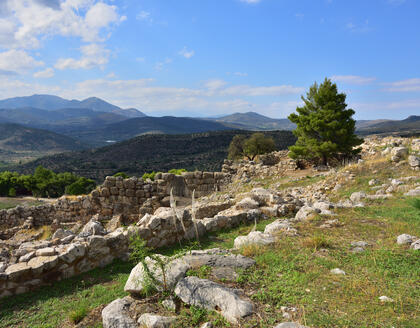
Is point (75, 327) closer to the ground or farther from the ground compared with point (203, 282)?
closer to the ground

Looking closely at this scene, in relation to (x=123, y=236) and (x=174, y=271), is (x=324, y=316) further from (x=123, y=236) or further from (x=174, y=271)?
(x=123, y=236)

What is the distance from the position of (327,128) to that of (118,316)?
19793 mm

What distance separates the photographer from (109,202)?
14.9m

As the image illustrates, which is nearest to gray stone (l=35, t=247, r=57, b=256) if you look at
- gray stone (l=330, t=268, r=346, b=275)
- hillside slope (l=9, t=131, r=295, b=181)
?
gray stone (l=330, t=268, r=346, b=275)

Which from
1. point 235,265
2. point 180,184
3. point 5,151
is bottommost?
point 5,151

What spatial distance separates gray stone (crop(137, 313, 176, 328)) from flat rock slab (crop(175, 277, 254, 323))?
40cm

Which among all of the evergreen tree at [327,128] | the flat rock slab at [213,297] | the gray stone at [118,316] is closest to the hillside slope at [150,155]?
the evergreen tree at [327,128]

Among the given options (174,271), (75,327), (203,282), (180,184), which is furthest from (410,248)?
(180,184)

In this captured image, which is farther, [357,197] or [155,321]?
[357,197]

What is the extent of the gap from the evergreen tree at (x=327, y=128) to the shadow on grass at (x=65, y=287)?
16971 mm

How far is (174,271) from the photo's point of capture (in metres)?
4.59

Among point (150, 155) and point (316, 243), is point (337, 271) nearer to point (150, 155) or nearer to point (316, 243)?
point (316, 243)

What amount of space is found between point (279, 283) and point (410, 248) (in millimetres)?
2918

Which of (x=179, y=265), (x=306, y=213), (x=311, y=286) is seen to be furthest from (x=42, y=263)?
(x=306, y=213)
